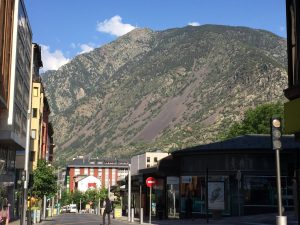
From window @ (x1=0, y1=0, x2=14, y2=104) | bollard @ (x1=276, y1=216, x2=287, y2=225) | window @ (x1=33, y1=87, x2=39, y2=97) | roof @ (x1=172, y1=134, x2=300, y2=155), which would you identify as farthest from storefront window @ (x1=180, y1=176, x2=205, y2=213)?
window @ (x1=33, y1=87, x2=39, y2=97)

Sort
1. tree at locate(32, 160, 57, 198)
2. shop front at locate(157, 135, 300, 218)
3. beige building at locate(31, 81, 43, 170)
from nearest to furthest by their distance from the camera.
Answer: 1. shop front at locate(157, 135, 300, 218)
2. tree at locate(32, 160, 57, 198)
3. beige building at locate(31, 81, 43, 170)

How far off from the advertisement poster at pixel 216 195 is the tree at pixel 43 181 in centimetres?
1948

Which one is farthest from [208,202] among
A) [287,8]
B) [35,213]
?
[287,8]

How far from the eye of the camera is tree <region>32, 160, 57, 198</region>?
5431 centimetres

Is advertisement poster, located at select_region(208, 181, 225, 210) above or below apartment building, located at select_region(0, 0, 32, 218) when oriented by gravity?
below

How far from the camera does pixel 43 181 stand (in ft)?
179

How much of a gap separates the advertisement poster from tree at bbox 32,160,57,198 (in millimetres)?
19480

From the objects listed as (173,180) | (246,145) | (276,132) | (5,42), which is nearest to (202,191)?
(173,180)

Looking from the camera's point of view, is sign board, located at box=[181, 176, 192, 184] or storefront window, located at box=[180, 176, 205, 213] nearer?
storefront window, located at box=[180, 176, 205, 213]

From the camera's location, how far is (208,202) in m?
41.9

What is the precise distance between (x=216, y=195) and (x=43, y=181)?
20166 mm

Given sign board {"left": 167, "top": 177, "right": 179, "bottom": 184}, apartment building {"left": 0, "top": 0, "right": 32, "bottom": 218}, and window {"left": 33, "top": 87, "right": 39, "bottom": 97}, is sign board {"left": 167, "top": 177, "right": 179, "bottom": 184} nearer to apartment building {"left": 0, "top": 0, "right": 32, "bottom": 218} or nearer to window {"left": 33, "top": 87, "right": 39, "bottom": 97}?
apartment building {"left": 0, "top": 0, "right": 32, "bottom": 218}

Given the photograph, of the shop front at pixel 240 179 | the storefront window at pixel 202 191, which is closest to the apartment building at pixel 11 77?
the storefront window at pixel 202 191

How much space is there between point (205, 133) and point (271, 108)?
316 ft
